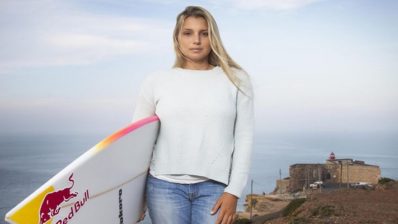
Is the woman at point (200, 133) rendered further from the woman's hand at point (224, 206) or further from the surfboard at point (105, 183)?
the surfboard at point (105, 183)

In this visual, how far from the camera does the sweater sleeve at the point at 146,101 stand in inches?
105

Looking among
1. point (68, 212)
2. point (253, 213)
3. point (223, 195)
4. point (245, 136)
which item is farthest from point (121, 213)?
point (253, 213)

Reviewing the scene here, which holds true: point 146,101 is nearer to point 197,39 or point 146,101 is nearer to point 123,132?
point 123,132

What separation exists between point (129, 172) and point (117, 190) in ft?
0.37

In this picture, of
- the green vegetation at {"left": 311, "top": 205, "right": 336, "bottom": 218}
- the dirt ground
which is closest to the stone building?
the dirt ground

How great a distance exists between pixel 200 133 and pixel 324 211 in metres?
15.0

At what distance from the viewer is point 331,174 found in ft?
132

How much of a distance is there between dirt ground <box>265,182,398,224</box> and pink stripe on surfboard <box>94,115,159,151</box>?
12.1 metres

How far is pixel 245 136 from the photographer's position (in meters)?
2.57

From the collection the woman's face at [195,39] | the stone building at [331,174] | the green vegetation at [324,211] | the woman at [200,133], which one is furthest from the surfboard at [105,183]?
the stone building at [331,174]

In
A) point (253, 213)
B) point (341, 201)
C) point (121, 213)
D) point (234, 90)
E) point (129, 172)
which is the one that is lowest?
point (253, 213)

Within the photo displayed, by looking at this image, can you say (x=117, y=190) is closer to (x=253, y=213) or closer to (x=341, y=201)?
(x=341, y=201)

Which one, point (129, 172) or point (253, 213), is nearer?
point (129, 172)

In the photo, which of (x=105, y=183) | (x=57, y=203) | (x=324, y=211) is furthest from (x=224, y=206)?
(x=324, y=211)
